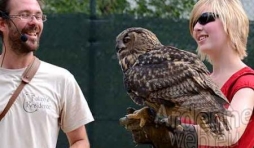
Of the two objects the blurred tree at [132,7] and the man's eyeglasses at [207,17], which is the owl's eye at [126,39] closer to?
the man's eyeglasses at [207,17]

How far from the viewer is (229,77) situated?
12.0 ft

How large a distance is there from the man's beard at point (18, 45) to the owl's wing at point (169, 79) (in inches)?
19.0

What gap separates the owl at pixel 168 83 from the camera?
3570 millimetres

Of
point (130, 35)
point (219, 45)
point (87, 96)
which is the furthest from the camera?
point (87, 96)

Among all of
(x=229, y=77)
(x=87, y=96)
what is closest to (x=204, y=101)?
(x=229, y=77)

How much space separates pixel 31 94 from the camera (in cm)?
379

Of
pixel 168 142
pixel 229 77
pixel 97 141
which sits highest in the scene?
pixel 229 77

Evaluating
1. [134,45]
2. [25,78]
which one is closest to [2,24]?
[25,78]

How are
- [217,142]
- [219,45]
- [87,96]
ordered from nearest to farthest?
[217,142] → [219,45] → [87,96]

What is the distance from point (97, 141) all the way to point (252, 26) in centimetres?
162

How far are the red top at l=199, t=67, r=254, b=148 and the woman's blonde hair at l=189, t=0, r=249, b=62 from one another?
0.13m

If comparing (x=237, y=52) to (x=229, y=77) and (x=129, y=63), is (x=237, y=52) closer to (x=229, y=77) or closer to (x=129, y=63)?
(x=229, y=77)

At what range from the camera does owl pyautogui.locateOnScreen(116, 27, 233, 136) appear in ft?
11.7

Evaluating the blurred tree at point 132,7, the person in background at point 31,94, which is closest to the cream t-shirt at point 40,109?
the person in background at point 31,94
